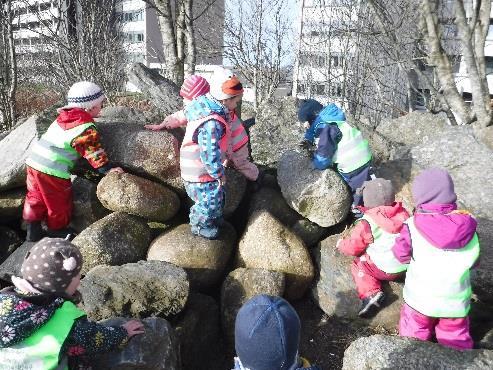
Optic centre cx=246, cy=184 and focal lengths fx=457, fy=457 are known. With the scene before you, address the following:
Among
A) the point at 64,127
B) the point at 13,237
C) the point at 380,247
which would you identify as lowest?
the point at 13,237

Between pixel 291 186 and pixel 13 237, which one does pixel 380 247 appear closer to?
pixel 291 186

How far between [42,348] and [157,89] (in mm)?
3580

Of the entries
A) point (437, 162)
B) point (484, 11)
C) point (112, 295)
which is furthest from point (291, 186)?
point (484, 11)

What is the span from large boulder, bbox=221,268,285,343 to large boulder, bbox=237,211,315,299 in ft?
0.58

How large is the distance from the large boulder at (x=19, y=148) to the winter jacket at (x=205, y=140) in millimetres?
1776

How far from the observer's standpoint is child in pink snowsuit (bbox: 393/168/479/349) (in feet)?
9.53

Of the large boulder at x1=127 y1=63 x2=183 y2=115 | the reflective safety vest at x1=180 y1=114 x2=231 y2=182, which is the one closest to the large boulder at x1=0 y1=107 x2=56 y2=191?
the large boulder at x1=127 y1=63 x2=183 y2=115

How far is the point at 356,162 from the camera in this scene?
4215 millimetres

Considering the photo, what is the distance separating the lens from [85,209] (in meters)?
4.46

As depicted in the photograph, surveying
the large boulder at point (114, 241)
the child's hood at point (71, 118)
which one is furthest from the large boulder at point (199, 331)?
the child's hood at point (71, 118)

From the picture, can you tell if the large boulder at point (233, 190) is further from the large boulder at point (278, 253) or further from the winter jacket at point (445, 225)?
the winter jacket at point (445, 225)

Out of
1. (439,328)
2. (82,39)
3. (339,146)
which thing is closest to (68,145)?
(339,146)

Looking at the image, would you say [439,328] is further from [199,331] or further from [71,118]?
[71,118]

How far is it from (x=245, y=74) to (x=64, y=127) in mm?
11043
